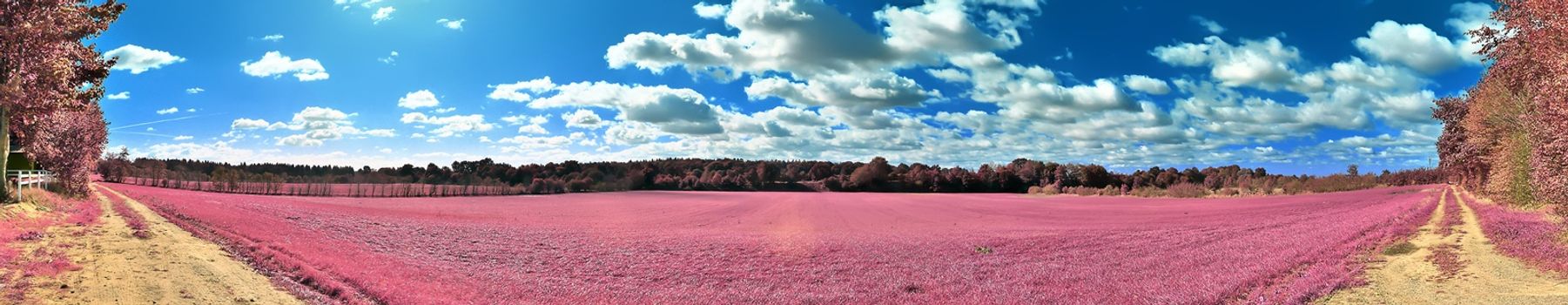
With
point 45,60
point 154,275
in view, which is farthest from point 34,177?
point 154,275

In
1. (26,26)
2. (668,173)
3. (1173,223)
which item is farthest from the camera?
(668,173)

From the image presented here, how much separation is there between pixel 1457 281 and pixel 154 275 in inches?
957

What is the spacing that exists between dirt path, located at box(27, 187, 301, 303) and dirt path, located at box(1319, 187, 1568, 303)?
19536 millimetres

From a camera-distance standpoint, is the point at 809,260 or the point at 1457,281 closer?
the point at 1457,281

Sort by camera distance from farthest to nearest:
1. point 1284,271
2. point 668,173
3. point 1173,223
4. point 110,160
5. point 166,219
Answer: point 668,173 → point 110,160 → point 1173,223 → point 166,219 → point 1284,271

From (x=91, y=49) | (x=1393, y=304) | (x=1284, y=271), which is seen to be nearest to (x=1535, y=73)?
(x=1284, y=271)

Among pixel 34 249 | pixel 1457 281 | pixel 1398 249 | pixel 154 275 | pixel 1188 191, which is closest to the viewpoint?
pixel 154 275

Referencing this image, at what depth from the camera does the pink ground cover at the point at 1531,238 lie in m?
14.4

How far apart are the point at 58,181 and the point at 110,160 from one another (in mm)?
68363

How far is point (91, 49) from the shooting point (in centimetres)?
2617

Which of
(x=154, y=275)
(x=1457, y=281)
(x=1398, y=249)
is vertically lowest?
(x=1457, y=281)

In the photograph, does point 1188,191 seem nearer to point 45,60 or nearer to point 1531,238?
point 1531,238

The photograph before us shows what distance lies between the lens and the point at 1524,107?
2858cm

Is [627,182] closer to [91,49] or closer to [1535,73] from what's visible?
[91,49]
